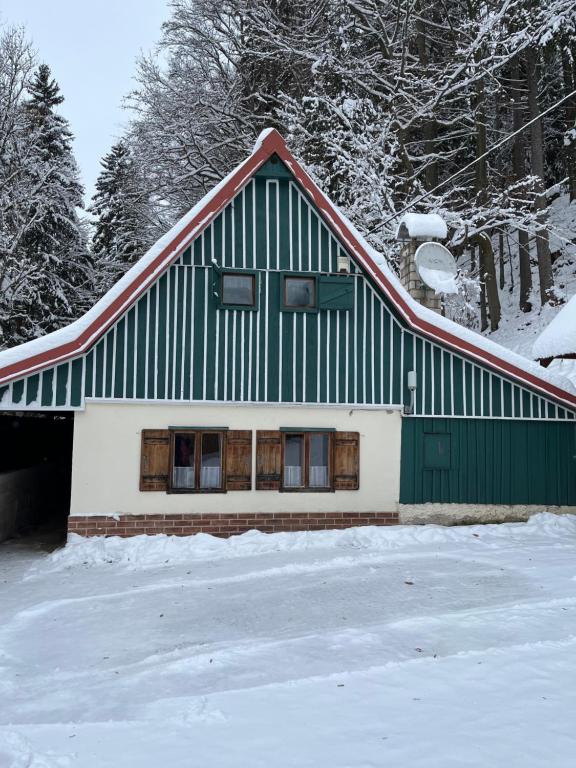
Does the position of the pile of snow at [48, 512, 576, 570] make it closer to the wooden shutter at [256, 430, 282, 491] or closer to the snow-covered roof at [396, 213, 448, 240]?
the wooden shutter at [256, 430, 282, 491]

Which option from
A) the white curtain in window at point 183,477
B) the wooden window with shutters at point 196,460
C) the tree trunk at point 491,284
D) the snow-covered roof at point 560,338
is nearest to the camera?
the wooden window with shutters at point 196,460

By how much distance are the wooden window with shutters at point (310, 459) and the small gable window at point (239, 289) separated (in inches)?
96.8

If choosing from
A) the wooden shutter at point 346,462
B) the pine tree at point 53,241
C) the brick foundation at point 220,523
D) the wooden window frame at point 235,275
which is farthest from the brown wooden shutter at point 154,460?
the pine tree at point 53,241

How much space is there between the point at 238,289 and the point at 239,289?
0.02 metres

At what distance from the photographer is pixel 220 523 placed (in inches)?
450

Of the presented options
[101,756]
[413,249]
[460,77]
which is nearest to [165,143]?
[460,77]

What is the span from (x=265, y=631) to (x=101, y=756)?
2844 mm

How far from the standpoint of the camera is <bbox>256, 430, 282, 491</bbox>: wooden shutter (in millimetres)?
11648

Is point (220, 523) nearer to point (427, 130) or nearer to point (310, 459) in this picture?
point (310, 459)

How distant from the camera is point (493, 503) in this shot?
12242 millimetres

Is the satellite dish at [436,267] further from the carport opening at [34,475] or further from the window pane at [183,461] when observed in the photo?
the carport opening at [34,475]

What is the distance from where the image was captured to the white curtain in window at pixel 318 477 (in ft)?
39.0

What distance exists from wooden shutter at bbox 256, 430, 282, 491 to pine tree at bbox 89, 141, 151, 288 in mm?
14869

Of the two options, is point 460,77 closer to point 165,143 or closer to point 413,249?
point 413,249
